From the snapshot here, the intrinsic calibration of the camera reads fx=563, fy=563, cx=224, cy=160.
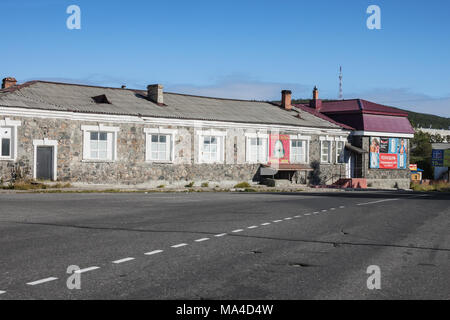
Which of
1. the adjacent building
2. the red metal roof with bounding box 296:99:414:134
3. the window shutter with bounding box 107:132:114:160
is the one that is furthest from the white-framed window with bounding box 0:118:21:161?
the adjacent building

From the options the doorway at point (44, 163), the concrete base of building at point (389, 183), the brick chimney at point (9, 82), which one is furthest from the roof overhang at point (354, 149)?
the brick chimney at point (9, 82)

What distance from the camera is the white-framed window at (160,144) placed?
34.9m

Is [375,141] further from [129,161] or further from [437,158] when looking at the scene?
[437,158]

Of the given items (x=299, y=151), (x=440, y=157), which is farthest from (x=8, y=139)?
(x=440, y=157)

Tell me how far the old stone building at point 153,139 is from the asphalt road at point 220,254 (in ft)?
47.4

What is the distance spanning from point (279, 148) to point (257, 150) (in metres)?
2.06

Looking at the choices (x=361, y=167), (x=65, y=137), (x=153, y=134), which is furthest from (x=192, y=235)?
(x=361, y=167)

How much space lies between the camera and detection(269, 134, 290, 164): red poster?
40656mm

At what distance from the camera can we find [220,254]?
9.30 m

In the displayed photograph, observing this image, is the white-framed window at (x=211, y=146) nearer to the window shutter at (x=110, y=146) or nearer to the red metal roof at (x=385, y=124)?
the window shutter at (x=110, y=146)

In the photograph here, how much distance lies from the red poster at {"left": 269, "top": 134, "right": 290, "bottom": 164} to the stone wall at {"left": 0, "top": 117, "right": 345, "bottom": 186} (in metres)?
1.79

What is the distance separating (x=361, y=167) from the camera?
156 ft

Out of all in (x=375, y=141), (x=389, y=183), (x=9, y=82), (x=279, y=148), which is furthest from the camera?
(x=389, y=183)

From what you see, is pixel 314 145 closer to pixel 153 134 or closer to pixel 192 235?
pixel 153 134
